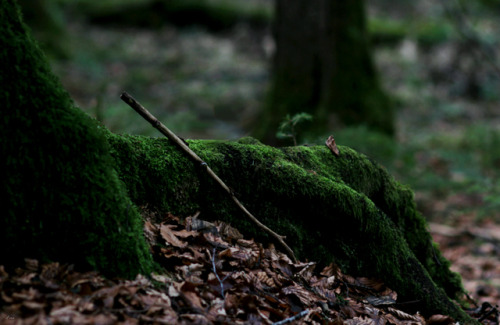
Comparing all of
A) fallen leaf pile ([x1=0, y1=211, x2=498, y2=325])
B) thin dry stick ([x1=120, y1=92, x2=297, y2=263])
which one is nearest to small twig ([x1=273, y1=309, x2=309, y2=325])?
fallen leaf pile ([x1=0, y1=211, x2=498, y2=325])

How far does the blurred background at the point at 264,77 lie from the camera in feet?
27.3

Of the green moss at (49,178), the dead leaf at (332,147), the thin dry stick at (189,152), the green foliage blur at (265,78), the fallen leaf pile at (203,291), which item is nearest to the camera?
the fallen leaf pile at (203,291)

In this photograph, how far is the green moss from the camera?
2135 mm

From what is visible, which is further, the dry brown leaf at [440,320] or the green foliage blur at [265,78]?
the green foliage blur at [265,78]

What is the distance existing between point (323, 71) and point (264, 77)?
7.70m

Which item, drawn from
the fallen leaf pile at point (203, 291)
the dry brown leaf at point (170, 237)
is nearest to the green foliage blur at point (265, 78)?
the fallen leaf pile at point (203, 291)

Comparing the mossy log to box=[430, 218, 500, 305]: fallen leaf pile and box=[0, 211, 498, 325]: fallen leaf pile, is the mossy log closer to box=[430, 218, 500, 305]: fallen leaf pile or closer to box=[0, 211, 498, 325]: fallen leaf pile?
box=[0, 211, 498, 325]: fallen leaf pile

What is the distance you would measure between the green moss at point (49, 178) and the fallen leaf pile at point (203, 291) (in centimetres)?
12

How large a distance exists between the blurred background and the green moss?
15.4 ft

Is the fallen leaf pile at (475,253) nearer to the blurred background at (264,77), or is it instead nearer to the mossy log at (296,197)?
the blurred background at (264,77)

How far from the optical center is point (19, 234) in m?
2.14

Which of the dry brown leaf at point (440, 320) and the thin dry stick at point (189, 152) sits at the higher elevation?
the thin dry stick at point (189, 152)

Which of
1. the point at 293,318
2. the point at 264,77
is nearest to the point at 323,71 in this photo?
the point at 293,318

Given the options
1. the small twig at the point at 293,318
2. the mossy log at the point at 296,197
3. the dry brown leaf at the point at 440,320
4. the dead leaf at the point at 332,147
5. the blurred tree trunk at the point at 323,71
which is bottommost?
the small twig at the point at 293,318
